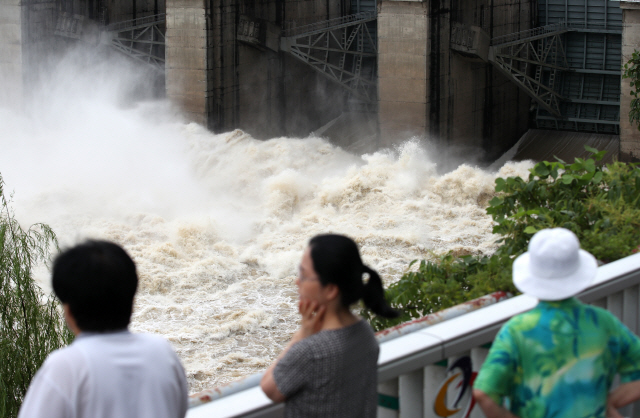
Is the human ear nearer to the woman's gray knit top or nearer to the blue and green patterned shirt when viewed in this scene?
the woman's gray knit top

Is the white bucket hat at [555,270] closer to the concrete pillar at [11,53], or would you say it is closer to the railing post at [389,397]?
the railing post at [389,397]

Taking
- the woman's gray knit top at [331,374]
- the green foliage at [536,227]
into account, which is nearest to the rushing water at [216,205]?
the green foliage at [536,227]

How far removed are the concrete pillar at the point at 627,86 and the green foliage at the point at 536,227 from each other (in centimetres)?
1199

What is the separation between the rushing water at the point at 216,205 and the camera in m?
12.1

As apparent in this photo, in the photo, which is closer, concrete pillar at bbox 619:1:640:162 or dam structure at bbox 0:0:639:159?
concrete pillar at bbox 619:1:640:162

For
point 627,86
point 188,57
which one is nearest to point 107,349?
point 627,86

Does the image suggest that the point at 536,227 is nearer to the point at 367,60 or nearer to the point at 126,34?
the point at 367,60

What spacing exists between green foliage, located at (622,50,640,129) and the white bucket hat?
15.0 m

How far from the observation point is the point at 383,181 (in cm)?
1752

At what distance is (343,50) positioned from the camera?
20.8m

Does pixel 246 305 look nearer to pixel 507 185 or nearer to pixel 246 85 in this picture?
pixel 507 185

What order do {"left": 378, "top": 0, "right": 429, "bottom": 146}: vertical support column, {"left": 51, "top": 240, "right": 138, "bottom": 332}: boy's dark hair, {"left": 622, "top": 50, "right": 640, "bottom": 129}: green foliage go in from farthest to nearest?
{"left": 378, "top": 0, "right": 429, "bottom": 146}: vertical support column, {"left": 622, "top": 50, "right": 640, "bottom": 129}: green foliage, {"left": 51, "top": 240, "right": 138, "bottom": 332}: boy's dark hair

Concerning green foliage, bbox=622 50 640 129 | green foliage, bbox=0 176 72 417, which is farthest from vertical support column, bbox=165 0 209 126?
green foliage, bbox=0 176 72 417

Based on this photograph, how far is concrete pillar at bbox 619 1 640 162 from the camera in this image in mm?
16688
